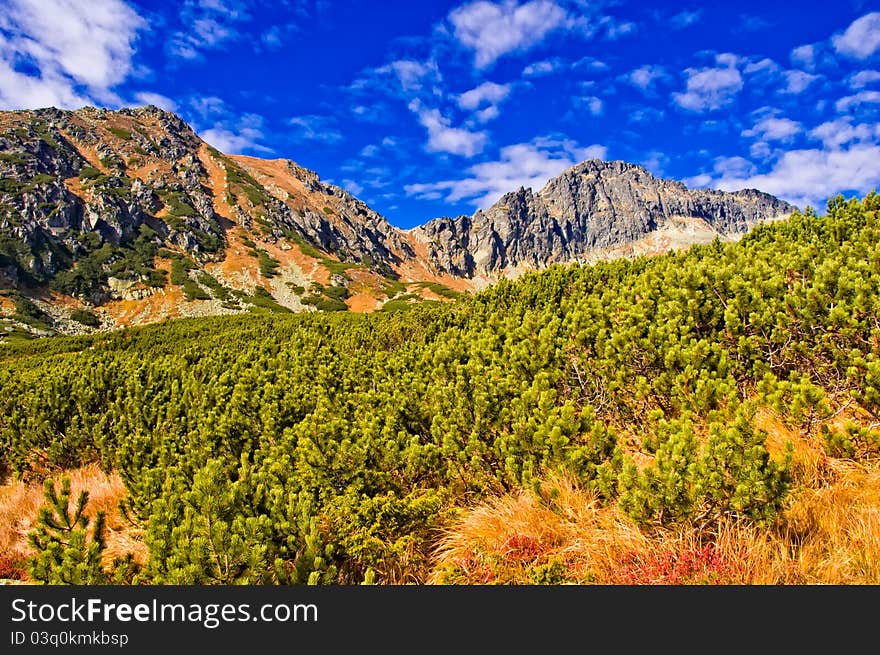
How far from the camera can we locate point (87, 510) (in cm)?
671

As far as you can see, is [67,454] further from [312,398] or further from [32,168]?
[32,168]

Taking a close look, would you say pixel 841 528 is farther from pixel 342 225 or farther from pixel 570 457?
pixel 342 225

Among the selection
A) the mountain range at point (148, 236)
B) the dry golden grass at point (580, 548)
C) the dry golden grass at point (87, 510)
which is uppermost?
the mountain range at point (148, 236)

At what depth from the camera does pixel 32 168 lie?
3420 inches

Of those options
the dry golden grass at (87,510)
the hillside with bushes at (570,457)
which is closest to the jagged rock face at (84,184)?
the dry golden grass at (87,510)

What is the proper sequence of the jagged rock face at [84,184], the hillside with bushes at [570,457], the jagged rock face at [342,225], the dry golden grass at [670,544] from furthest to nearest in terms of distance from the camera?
the jagged rock face at [342,225]
the jagged rock face at [84,184]
the hillside with bushes at [570,457]
the dry golden grass at [670,544]

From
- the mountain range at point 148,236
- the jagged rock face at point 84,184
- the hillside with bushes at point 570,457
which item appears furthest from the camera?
the jagged rock face at point 84,184

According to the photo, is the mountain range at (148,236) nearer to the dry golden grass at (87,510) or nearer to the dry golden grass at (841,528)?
the dry golden grass at (841,528)

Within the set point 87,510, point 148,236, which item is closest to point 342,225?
point 148,236

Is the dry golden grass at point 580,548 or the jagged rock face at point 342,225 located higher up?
the jagged rock face at point 342,225

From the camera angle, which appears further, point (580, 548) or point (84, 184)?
point (84, 184)

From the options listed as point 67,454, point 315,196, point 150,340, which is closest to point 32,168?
point 315,196

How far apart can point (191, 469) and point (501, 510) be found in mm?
4187

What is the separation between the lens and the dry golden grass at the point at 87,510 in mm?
5176
